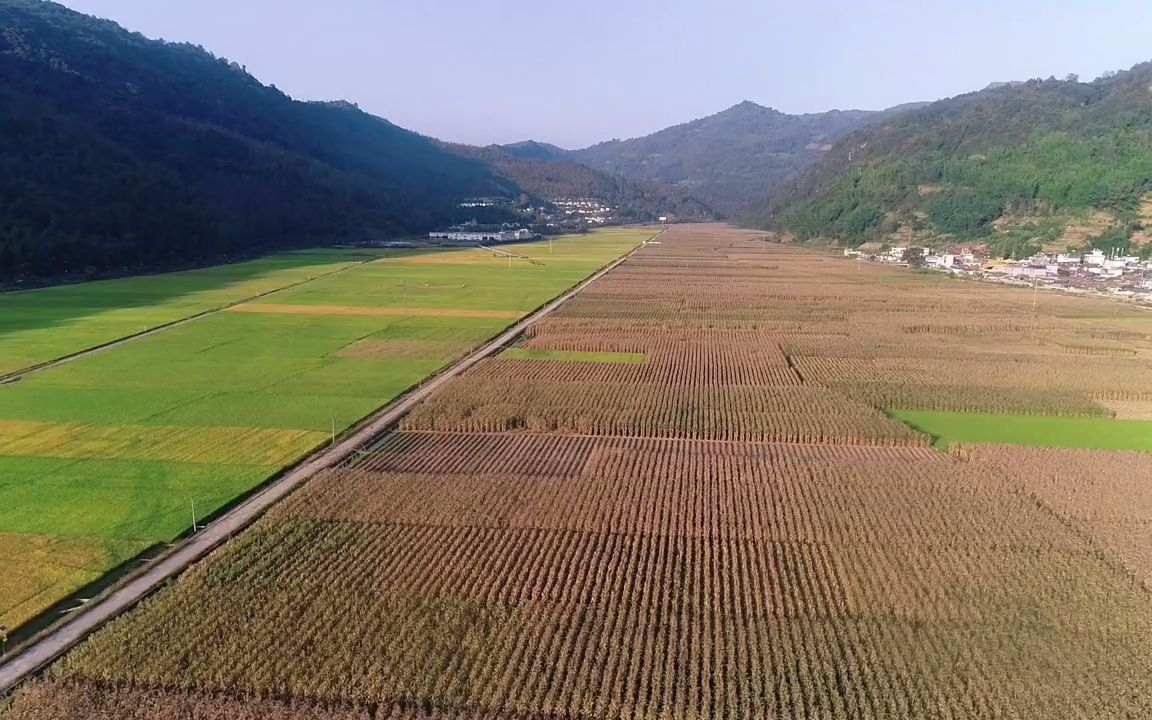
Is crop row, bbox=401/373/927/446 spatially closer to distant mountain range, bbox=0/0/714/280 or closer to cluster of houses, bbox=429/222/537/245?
distant mountain range, bbox=0/0/714/280

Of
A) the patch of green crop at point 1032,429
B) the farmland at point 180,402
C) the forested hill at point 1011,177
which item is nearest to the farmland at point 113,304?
the farmland at point 180,402

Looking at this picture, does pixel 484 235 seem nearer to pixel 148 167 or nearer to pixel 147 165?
pixel 147 165

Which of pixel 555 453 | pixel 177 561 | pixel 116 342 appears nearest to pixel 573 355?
pixel 555 453

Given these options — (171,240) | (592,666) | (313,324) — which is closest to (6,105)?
(171,240)

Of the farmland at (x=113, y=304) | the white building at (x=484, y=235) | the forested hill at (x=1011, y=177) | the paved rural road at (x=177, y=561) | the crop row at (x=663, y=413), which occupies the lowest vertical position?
the paved rural road at (x=177, y=561)

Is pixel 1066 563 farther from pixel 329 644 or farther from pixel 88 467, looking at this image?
pixel 88 467

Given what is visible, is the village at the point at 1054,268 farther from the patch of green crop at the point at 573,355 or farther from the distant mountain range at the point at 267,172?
the patch of green crop at the point at 573,355

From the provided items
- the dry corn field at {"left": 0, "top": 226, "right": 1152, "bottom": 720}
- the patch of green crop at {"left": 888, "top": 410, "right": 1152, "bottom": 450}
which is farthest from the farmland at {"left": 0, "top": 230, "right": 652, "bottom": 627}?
the patch of green crop at {"left": 888, "top": 410, "right": 1152, "bottom": 450}
